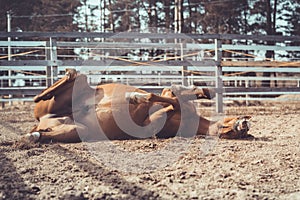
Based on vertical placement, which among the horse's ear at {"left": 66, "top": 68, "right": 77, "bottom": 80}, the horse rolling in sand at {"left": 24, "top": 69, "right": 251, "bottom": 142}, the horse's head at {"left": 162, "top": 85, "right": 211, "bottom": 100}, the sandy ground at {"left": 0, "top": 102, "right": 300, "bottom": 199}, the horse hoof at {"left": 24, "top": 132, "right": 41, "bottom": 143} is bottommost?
the sandy ground at {"left": 0, "top": 102, "right": 300, "bottom": 199}

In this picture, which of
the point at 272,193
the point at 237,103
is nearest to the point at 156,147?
the point at 272,193

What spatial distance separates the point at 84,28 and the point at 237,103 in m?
13.6

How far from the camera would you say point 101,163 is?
8.93ft

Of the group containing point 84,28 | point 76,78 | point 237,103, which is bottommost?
point 237,103

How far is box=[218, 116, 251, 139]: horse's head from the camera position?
369 cm

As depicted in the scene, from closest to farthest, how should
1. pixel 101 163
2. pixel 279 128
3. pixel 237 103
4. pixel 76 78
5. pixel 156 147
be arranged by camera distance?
pixel 101 163, pixel 156 147, pixel 76 78, pixel 279 128, pixel 237 103

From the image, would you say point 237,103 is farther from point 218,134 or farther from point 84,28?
point 84,28

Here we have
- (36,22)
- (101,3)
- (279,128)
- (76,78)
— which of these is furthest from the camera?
(101,3)

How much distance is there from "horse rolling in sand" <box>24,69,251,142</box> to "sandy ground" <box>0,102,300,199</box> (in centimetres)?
18

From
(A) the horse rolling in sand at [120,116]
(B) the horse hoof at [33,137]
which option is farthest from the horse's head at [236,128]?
(B) the horse hoof at [33,137]

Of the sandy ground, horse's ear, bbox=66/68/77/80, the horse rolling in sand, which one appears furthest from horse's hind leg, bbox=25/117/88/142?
horse's ear, bbox=66/68/77/80

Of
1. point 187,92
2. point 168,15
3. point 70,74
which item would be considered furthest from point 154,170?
point 168,15

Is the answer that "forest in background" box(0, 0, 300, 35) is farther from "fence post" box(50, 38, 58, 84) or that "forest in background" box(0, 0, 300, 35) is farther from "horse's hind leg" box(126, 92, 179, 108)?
"horse's hind leg" box(126, 92, 179, 108)

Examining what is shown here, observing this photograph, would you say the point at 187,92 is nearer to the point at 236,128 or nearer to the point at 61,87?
the point at 236,128
